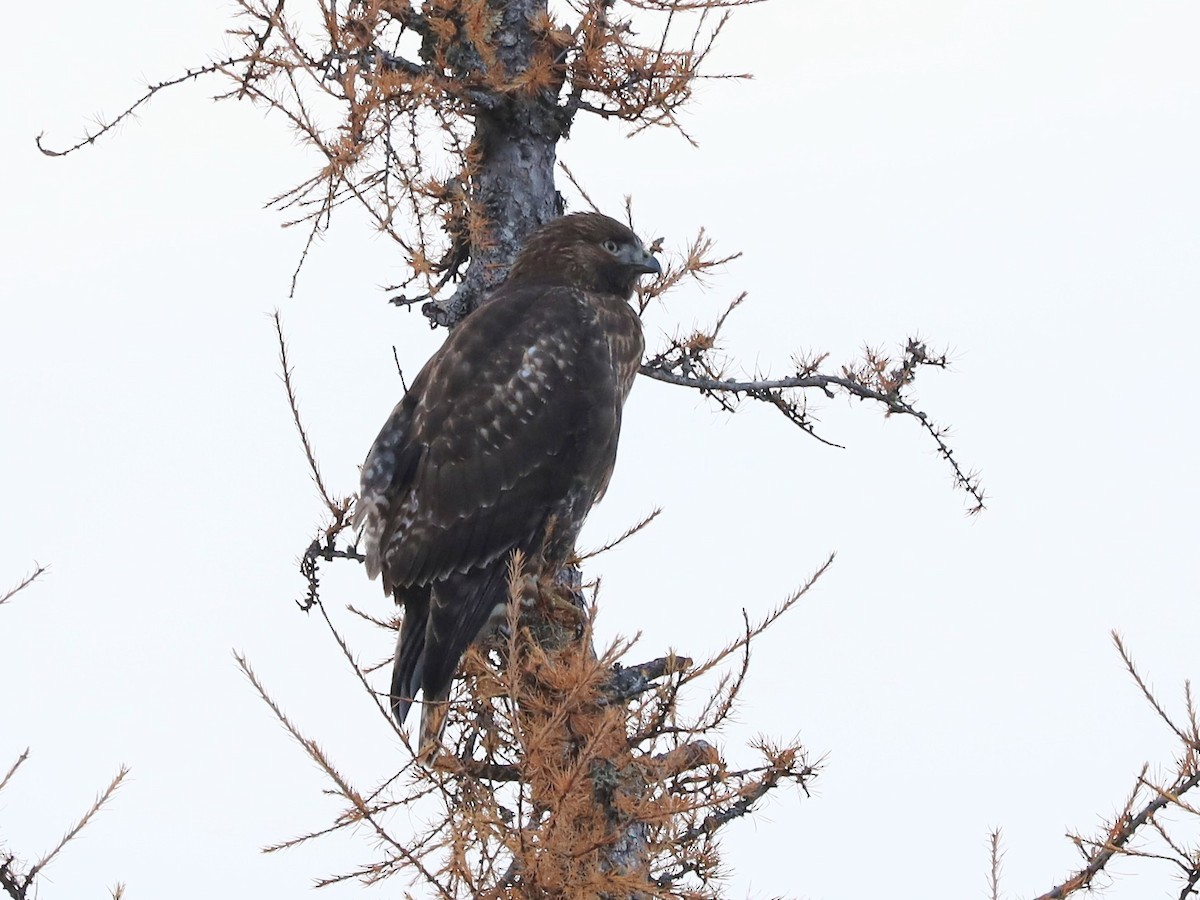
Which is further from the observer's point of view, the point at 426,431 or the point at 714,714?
the point at 426,431

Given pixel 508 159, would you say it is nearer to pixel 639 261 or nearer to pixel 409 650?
pixel 639 261

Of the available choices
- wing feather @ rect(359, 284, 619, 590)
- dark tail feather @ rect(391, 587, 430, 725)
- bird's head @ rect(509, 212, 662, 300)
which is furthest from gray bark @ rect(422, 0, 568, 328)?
dark tail feather @ rect(391, 587, 430, 725)

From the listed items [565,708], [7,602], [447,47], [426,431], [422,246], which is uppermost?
[447,47]

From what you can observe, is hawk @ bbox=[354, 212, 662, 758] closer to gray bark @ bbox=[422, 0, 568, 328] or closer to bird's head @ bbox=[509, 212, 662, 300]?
bird's head @ bbox=[509, 212, 662, 300]

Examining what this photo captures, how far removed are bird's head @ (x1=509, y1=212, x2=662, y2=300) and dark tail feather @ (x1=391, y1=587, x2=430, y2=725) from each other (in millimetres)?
1280

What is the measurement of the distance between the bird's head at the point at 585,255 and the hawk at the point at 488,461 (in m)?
0.04

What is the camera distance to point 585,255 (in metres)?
6.19

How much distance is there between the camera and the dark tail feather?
552 centimetres

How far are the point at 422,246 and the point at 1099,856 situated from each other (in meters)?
3.27

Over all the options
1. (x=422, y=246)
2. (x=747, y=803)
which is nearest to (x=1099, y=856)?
(x=747, y=803)

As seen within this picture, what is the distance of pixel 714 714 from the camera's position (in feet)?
16.6

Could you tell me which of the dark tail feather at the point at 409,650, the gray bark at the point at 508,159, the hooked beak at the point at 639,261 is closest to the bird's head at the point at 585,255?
the hooked beak at the point at 639,261

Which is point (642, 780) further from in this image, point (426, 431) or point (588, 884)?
point (426, 431)

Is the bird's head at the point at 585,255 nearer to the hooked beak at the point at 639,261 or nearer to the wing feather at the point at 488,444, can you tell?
the hooked beak at the point at 639,261
